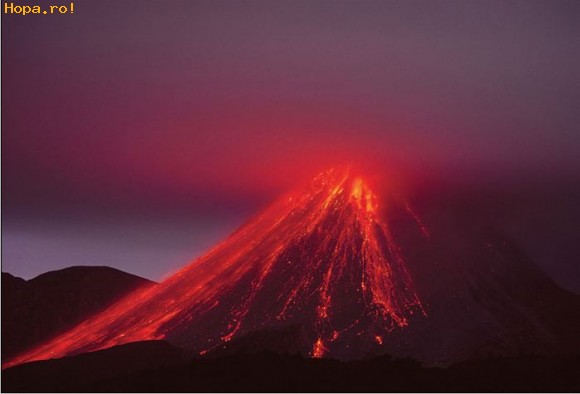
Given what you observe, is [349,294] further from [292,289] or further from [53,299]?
[53,299]

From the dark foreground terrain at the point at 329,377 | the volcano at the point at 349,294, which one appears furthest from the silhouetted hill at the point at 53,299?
the dark foreground terrain at the point at 329,377

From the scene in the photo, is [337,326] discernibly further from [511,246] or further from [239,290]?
[511,246]

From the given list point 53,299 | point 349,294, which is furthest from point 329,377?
point 53,299

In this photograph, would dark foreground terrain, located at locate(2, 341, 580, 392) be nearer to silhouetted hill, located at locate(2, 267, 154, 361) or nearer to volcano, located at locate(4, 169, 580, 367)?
volcano, located at locate(4, 169, 580, 367)

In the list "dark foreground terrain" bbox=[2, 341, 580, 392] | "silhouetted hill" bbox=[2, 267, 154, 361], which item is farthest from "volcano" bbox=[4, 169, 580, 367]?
"dark foreground terrain" bbox=[2, 341, 580, 392]

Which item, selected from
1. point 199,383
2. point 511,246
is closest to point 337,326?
point 199,383
